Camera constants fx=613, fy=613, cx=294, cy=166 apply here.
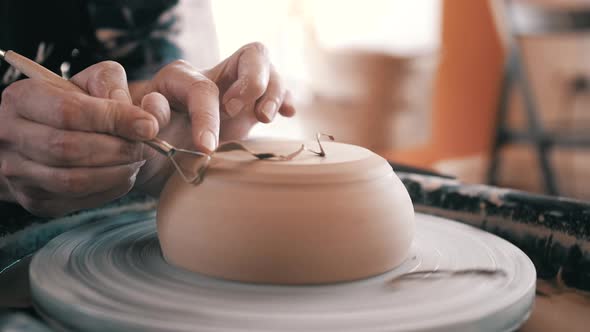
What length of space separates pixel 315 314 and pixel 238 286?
96 mm

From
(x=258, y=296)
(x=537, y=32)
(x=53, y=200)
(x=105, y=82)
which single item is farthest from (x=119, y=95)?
(x=537, y=32)

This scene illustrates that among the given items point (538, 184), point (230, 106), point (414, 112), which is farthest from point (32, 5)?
point (538, 184)

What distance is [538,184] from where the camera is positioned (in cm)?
354

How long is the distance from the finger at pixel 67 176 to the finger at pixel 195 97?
9 cm

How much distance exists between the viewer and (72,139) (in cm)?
61

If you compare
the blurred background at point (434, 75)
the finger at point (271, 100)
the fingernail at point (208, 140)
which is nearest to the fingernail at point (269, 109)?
the finger at point (271, 100)

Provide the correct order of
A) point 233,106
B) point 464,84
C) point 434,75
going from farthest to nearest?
point 464,84 < point 434,75 < point 233,106

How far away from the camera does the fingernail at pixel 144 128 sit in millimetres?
583

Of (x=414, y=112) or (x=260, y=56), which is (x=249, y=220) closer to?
(x=260, y=56)

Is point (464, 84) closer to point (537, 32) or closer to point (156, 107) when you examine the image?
point (537, 32)

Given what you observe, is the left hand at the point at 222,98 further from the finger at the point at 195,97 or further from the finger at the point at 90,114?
the finger at the point at 90,114

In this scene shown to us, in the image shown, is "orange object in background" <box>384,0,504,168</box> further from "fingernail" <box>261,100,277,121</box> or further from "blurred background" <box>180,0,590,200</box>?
"fingernail" <box>261,100,277,121</box>

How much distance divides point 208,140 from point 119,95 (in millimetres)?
106

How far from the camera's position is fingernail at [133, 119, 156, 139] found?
23.0 inches
